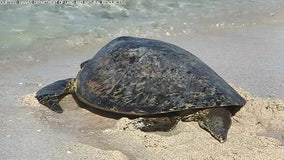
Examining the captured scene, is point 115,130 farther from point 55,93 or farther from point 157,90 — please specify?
point 55,93

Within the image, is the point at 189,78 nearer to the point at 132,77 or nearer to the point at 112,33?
the point at 132,77

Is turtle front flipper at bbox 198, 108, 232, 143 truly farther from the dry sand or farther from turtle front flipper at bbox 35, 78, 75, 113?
turtle front flipper at bbox 35, 78, 75, 113

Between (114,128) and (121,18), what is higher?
(114,128)

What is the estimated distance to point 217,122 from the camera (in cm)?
419

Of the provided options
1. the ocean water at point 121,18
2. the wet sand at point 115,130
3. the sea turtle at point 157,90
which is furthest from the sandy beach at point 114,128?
the ocean water at point 121,18

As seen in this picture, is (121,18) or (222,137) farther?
(121,18)

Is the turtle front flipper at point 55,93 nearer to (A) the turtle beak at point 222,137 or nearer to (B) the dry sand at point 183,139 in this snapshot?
(B) the dry sand at point 183,139

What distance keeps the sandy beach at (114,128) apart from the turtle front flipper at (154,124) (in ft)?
0.15

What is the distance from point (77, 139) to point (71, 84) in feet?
3.08

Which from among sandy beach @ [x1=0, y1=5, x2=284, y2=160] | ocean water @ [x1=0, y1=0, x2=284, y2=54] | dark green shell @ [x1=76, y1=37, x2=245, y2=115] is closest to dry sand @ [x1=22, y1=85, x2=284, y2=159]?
sandy beach @ [x1=0, y1=5, x2=284, y2=160]

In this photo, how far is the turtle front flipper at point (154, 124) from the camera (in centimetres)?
423

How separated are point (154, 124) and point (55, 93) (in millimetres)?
1095

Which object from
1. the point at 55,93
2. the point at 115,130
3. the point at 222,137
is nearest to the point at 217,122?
the point at 222,137

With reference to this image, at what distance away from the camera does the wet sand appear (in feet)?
12.9
